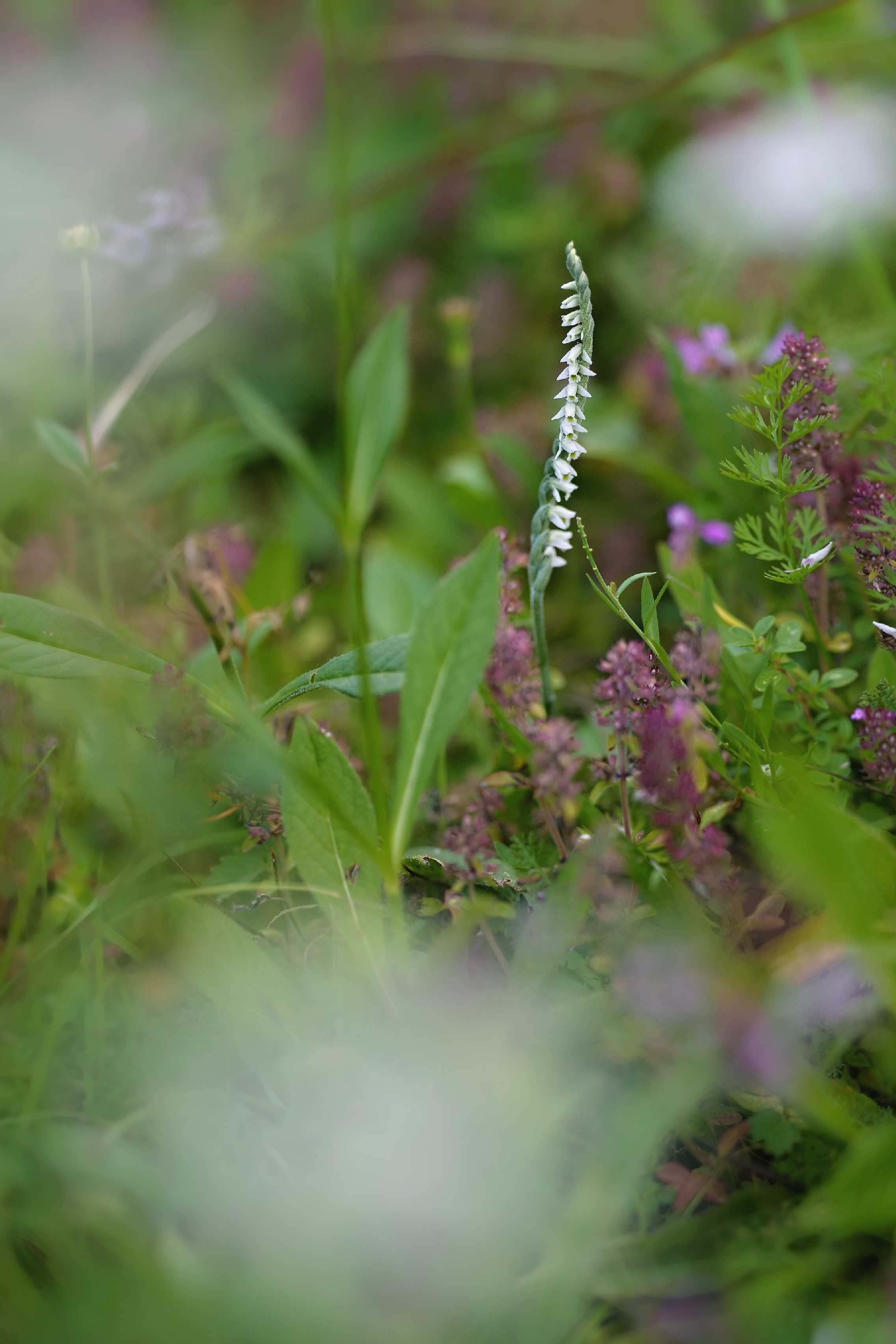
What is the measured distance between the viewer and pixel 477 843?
88 centimetres

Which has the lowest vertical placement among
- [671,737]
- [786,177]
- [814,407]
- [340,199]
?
[671,737]

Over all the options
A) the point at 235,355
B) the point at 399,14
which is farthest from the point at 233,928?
the point at 399,14

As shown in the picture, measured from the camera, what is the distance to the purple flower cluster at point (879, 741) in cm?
85

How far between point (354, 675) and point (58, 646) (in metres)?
0.27

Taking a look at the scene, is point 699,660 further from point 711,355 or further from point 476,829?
point 711,355

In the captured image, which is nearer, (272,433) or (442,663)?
(442,663)

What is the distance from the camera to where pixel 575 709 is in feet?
4.09

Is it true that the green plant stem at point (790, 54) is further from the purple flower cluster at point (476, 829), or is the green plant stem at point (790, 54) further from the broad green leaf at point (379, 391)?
the purple flower cluster at point (476, 829)

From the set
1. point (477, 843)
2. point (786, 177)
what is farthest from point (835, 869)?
point (786, 177)

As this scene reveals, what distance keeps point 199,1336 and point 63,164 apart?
2.24 meters

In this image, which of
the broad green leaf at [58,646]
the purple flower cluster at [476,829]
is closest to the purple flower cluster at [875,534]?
the purple flower cluster at [476,829]

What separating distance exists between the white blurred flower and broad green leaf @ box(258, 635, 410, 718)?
1241 millimetres

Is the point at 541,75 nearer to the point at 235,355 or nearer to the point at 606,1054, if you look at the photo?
the point at 235,355

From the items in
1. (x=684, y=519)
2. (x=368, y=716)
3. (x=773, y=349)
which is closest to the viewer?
(x=368, y=716)
